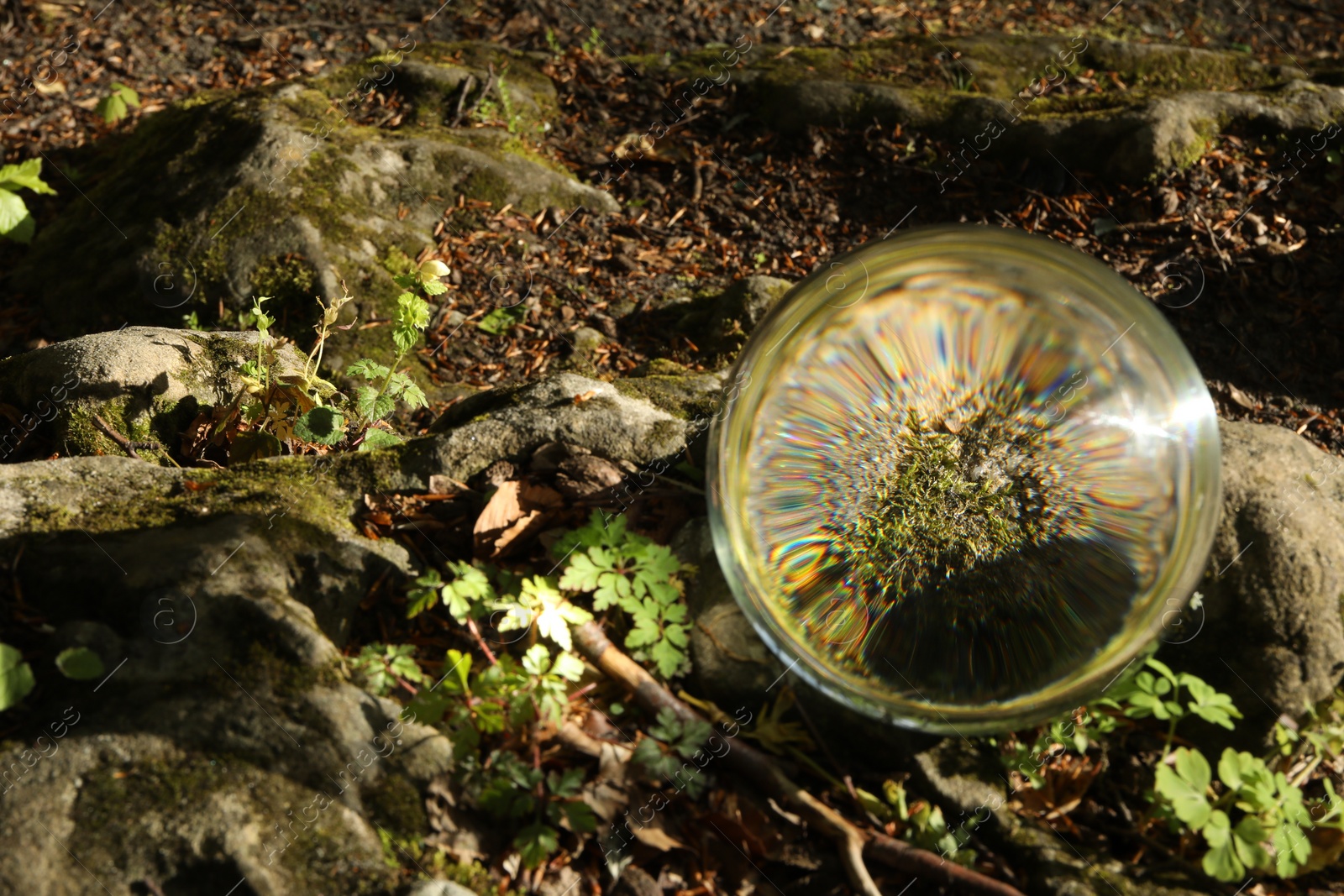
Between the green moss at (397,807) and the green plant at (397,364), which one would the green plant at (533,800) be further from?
the green plant at (397,364)

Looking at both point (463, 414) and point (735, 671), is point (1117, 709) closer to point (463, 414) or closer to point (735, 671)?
point (735, 671)

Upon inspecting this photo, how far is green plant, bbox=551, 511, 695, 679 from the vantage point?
2250mm

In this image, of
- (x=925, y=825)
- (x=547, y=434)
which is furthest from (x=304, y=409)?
(x=925, y=825)

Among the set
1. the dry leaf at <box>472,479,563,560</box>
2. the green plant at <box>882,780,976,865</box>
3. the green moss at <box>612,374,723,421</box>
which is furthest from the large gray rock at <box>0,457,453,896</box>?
the green plant at <box>882,780,976,865</box>

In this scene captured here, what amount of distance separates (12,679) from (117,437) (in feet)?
3.65

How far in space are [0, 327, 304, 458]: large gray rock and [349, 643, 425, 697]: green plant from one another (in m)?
1.25

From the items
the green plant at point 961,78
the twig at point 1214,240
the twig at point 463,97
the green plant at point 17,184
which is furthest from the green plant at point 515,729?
the green plant at point 961,78

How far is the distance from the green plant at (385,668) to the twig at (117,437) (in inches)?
48.8

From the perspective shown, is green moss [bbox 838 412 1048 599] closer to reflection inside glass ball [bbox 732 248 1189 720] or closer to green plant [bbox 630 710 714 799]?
reflection inside glass ball [bbox 732 248 1189 720]

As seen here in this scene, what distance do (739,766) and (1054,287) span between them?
134cm

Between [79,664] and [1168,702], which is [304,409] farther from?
[1168,702]

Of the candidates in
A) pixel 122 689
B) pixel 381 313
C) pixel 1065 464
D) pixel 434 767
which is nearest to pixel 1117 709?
pixel 1065 464

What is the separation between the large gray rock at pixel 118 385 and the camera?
2861 mm

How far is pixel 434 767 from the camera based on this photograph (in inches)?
79.4
